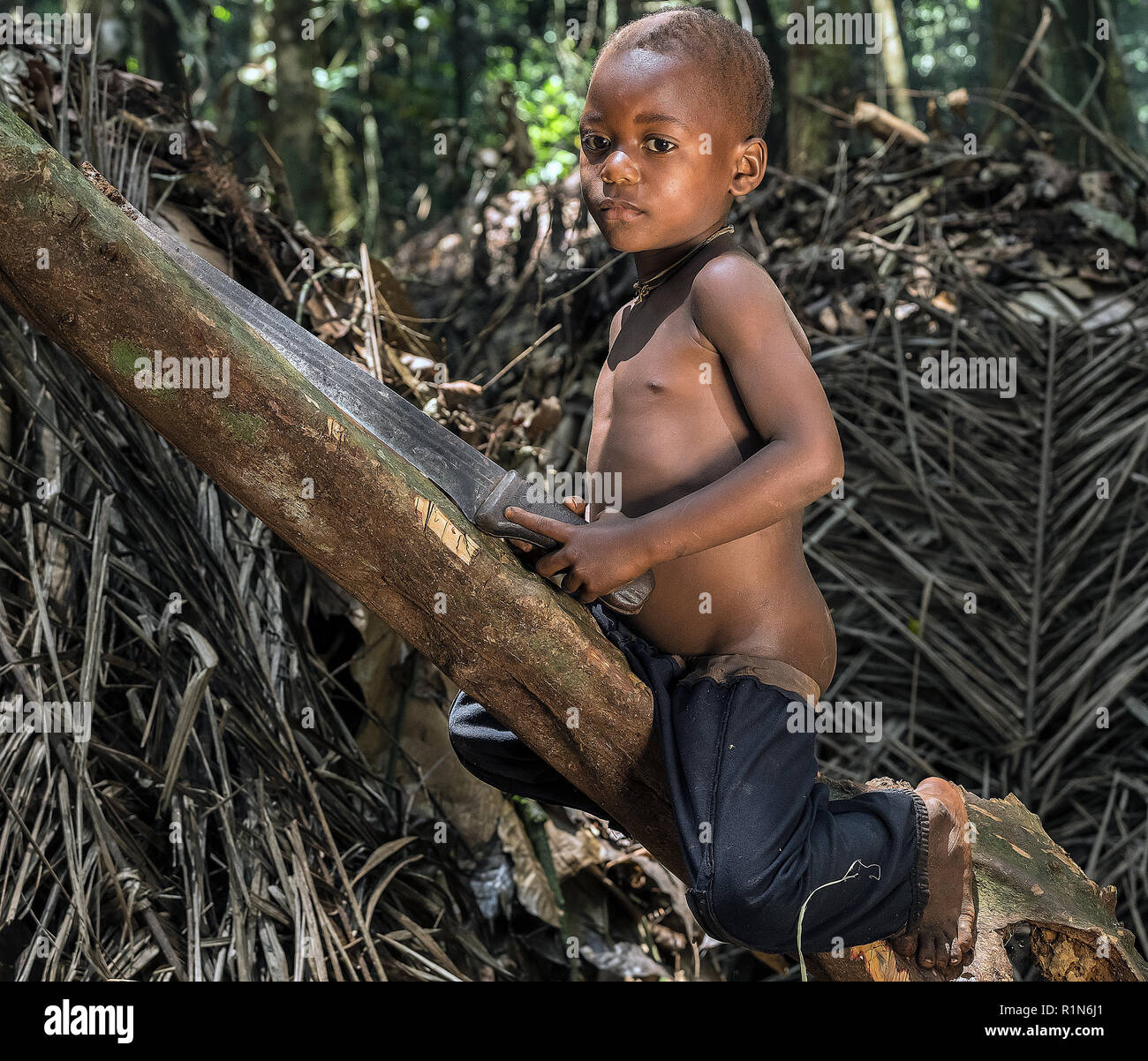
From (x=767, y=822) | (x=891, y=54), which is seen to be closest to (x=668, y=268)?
(x=767, y=822)

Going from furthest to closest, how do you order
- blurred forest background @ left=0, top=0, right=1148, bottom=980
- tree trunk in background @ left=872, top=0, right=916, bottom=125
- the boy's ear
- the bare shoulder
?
tree trunk in background @ left=872, top=0, right=916, bottom=125 → blurred forest background @ left=0, top=0, right=1148, bottom=980 → the boy's ear → the bare shoulder

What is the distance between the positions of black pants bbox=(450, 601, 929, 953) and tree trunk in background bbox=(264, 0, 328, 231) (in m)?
4.87

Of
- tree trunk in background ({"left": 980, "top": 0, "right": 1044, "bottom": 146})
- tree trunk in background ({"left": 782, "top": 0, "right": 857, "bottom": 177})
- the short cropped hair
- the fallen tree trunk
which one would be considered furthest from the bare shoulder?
tree trunk in background ({"left": 980, "top": 0, "right": 1044, "bottom": 146})

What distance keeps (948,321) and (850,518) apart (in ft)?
2.91

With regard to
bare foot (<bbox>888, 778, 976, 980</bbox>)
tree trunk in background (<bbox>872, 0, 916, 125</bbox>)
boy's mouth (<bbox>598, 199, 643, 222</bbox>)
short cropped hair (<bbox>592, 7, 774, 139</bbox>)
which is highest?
tree trunk in background (<bbox>872, 0, 916, 125</bbox>)

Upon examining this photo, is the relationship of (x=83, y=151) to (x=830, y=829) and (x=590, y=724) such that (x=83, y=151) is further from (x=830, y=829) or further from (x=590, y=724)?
(x=830, y=829)

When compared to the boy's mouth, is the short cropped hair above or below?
above

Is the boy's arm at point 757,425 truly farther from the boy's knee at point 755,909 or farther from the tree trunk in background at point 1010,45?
the tree trunk in background at point 1010,45

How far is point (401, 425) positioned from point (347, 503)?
0.20 meters

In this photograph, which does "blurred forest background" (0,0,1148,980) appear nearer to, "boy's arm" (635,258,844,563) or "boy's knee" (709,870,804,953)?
"boy's knee" (709,870,804,953)

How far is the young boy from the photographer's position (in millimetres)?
1607

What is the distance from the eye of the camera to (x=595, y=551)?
1.59 meters

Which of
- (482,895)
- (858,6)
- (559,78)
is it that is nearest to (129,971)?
(482,895)

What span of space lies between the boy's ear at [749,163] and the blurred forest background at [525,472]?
1.30m
